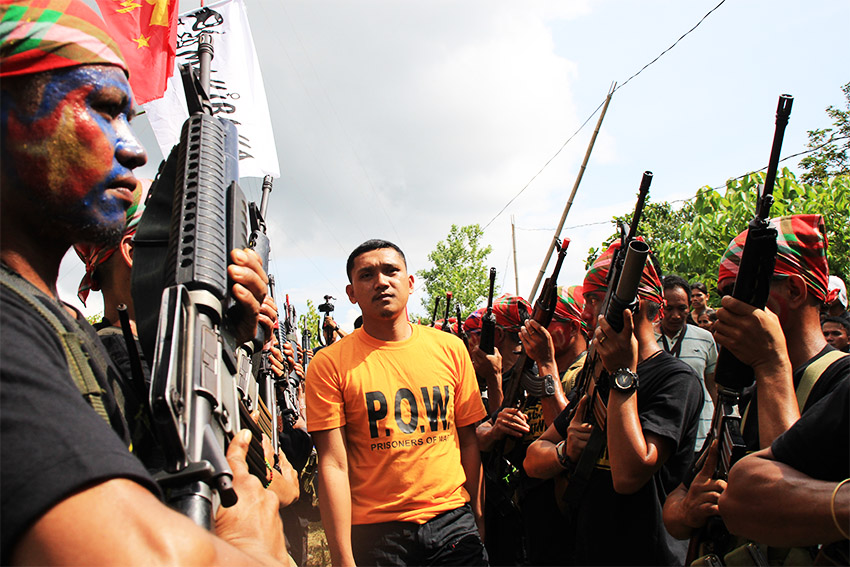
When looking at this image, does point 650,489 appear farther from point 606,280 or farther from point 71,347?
point 71,347

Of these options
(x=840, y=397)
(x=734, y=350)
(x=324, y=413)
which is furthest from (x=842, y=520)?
(x=324, y=413)

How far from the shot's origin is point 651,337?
327 centimetres

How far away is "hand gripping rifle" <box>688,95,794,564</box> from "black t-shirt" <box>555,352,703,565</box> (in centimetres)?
32

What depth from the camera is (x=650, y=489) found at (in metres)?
3.01

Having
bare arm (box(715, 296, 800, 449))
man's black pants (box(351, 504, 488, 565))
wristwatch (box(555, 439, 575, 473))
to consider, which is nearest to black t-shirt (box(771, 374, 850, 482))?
bare arm (box(715, 296, 800, 449))

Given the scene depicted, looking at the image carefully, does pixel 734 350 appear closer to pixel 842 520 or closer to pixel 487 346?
pixel 842 520

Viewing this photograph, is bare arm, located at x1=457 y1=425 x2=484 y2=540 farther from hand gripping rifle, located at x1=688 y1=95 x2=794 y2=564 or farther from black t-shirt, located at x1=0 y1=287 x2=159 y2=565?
black t-shirt, located at x1=0 y1=287 x2=159 y2=565

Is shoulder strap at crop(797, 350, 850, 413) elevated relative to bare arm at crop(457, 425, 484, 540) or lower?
elevated

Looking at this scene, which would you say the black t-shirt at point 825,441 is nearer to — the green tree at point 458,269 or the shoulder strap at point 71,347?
Result: the shoulder strap at point 71,347

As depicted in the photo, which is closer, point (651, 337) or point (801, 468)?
point (801, 468)

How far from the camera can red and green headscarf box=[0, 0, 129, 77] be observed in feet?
3.89

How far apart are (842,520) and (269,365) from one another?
4158 mm

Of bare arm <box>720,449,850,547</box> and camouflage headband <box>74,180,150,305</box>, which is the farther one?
camouflage headband <box>74,180,150,305</box>

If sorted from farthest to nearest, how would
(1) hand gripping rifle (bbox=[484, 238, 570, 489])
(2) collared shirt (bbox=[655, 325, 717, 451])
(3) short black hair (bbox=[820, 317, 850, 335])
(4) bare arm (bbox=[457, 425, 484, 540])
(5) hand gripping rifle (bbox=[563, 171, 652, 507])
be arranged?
(2) collared shirt (bbox=[655, 325, 717, 451]) < (3) short black hair (bbox=[820, 317, 850, 335]) < (1) hand gripping rifle (bbox=[484, 238, 570, 489]) < (4) bare arm (bbox=[457, 425, 484, 540]) < (5) hand gripping rifle (bbox=[563, 171, 652, 507])
